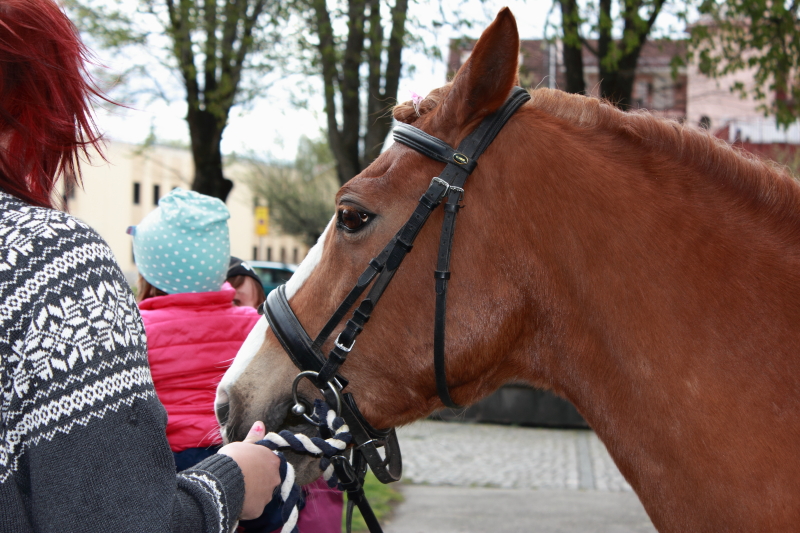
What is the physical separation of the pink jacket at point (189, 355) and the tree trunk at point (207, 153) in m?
7.42

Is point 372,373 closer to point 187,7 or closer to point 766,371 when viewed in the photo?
point 766,371

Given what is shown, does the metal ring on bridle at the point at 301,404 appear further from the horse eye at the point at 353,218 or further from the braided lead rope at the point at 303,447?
the horse eye at the point at 353,218

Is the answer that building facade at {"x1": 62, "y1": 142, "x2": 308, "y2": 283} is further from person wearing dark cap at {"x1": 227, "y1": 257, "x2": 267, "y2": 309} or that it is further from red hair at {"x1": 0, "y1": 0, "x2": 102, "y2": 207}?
red hair at {"x1": 0, "y1": 0, "x2": 102, "y2": 207}

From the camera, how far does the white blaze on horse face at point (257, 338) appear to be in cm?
185

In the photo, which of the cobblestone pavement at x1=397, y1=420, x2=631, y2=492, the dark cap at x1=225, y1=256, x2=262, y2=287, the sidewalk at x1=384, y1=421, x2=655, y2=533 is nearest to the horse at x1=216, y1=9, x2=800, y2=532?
the dark cap at x1=225, y1=256, x2=262, y2=287

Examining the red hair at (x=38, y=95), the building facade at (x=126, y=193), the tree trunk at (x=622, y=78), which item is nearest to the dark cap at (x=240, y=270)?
the red hair at (x=38, y=95)

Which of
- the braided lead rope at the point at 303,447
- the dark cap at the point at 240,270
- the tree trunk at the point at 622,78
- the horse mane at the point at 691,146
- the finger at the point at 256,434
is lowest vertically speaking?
the braided lead rope at the point at 303,447

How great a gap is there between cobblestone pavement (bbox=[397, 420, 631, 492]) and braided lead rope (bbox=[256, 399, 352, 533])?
4.31 meters

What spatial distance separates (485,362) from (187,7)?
24.9 feet

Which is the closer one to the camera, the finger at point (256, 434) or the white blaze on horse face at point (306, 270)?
the finger at point (256, 434)

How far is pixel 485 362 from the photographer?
179cm

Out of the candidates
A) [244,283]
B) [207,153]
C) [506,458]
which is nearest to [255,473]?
[244,283]

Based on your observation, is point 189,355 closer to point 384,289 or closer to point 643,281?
point 384,289

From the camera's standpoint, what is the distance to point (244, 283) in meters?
3.71
